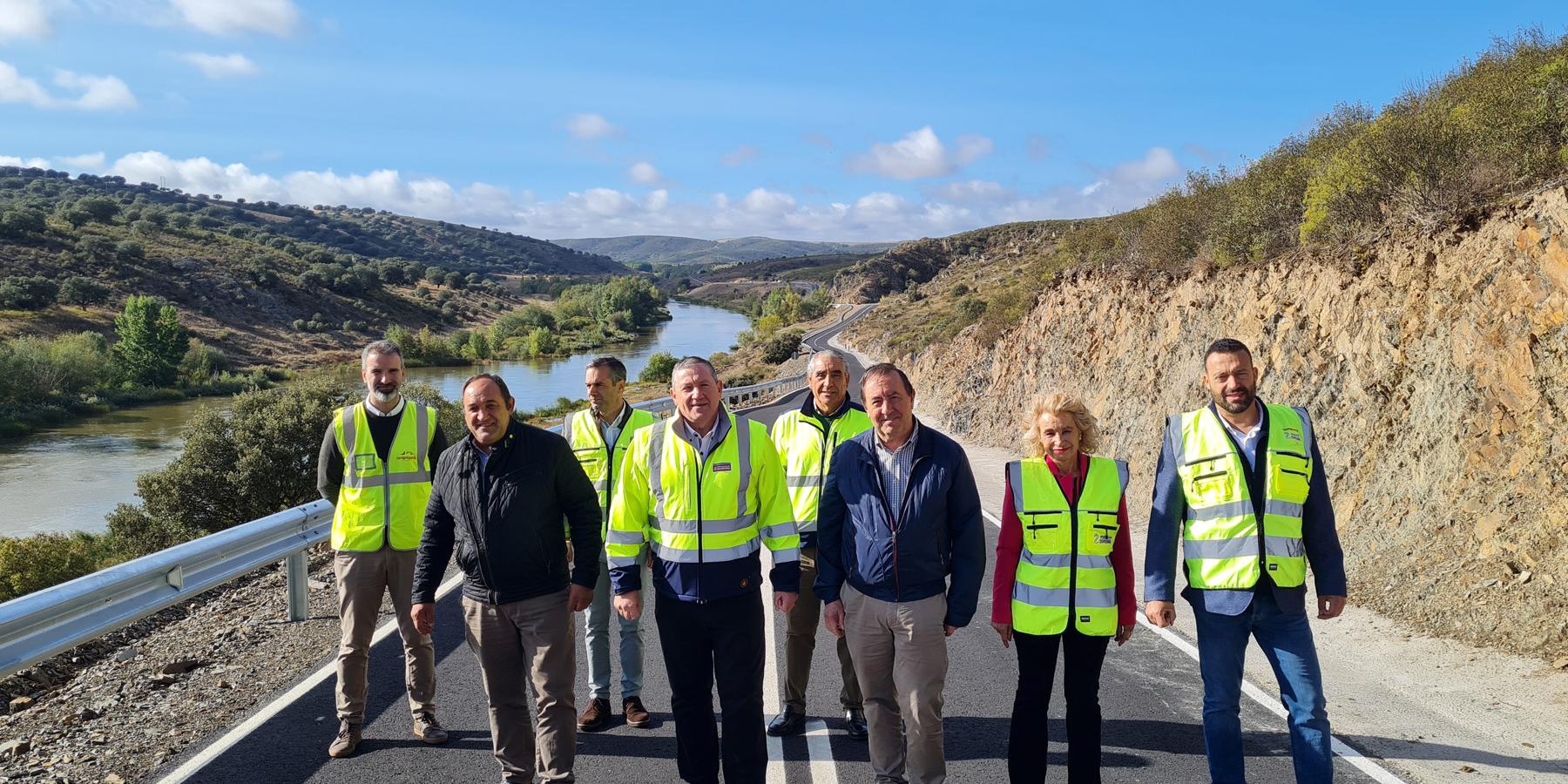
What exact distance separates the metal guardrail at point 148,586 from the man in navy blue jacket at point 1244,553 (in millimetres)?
5182

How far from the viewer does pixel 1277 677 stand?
3840mm

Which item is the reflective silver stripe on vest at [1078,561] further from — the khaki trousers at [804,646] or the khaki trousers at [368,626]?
the khaki trousers at [368,626]

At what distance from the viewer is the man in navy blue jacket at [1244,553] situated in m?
3.74

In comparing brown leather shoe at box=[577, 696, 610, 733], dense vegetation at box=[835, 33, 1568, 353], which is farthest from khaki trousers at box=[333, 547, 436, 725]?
dense vegetation at box=[835, 33, 1568, 353]

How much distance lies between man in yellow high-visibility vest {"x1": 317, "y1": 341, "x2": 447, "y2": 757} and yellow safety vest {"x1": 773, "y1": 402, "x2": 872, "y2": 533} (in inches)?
78.7

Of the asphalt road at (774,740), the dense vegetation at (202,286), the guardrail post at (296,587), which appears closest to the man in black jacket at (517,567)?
the asphalt road at (774,740)

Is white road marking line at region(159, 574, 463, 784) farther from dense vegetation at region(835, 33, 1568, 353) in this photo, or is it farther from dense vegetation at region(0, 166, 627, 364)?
dense vegetation at region(0, 166, 627, 364)

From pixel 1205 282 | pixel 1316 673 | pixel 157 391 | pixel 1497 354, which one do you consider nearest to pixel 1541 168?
pixel 1497 354

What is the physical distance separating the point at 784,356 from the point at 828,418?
5929 centimetres

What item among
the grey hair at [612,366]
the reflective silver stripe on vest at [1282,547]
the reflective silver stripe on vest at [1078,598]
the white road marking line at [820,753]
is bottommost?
the white road marking line at [820,753]

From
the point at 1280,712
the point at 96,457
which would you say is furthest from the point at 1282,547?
the point at 96,457

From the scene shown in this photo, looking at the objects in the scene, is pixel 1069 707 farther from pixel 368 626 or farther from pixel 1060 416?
pixel 368 626

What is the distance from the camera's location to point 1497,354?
7992mm

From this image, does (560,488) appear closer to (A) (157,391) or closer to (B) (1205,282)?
(B) (1205,282)
